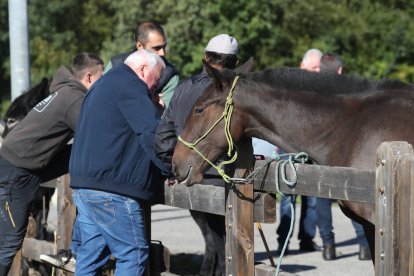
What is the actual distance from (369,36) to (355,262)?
14.9 metres

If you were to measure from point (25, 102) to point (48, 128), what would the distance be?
1.63m

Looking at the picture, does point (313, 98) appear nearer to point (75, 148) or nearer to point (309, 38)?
point (75, 148)

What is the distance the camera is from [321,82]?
529cm

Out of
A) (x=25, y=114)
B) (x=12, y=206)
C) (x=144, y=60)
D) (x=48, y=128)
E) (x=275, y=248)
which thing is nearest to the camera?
(x=144, y=60)

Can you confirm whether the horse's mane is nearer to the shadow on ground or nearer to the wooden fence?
the wooden fence

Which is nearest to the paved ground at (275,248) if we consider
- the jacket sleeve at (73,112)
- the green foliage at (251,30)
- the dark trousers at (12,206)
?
the dark trousers at (12,206)

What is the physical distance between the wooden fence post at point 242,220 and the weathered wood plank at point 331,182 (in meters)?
0.18

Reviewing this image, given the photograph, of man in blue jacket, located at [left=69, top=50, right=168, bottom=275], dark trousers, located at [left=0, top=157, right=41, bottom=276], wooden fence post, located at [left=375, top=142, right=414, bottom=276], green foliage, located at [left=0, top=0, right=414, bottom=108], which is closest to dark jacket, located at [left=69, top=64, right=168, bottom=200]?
man in blue jacket, located at [left=69, top=50, right=168, bottom=275]

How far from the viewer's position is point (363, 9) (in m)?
23.9

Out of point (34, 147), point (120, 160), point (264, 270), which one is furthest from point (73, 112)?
point (264, 270)

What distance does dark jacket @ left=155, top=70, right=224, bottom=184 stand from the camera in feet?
17.7

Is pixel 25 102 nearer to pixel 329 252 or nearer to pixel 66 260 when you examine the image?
pixel 66 260

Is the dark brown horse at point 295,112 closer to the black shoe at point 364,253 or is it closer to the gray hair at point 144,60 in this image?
the gray hair at point 144,60

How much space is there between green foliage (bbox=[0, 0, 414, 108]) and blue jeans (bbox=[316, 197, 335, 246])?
1113cm
